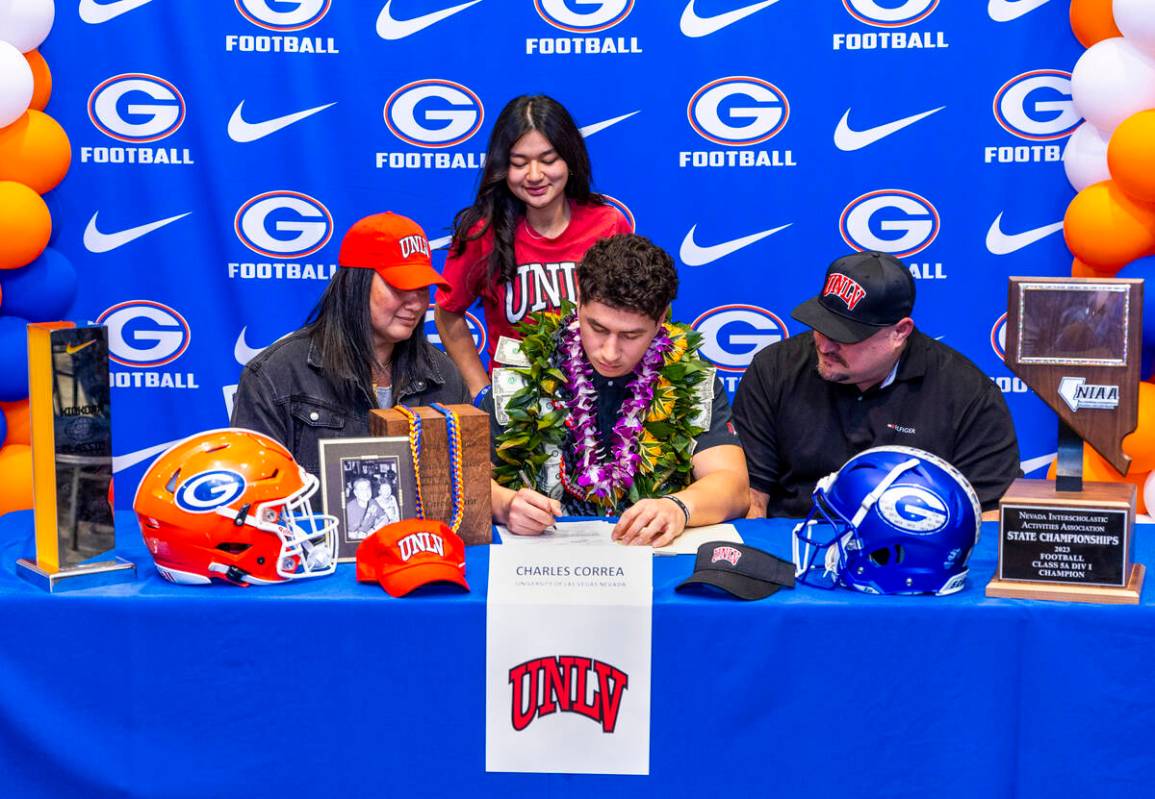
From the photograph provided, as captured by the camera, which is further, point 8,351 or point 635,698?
point 8,351

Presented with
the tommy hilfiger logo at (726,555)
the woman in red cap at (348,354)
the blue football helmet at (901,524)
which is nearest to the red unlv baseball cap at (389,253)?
the woman in red cap at (348,354)

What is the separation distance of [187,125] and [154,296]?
23.4 inches

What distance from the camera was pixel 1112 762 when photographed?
6.93 feet

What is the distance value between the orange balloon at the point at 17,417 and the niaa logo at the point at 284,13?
1.47 metres

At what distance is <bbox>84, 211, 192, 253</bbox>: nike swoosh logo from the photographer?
426 centimetres

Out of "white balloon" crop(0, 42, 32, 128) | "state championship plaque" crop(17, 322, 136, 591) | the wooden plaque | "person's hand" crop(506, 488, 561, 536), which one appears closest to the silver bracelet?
"person's hand" crop(506, 488, 561, 536)

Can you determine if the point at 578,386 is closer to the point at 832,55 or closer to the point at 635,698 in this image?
the point at 635,698

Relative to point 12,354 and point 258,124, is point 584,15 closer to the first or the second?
point 258,124

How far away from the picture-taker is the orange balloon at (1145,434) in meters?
3.80

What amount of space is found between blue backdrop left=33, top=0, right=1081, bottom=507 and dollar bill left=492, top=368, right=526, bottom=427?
5.14 feet

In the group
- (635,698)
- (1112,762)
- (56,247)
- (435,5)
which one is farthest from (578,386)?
(56,247)

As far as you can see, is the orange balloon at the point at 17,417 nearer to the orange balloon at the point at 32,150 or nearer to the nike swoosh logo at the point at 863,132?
the orange balloon at the point at 32,150

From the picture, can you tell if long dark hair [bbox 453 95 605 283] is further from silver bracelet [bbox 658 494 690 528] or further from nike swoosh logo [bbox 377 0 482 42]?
silver bracelet [bbox 658 494 690 528]

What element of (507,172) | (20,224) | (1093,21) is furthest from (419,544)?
(1093,21)
